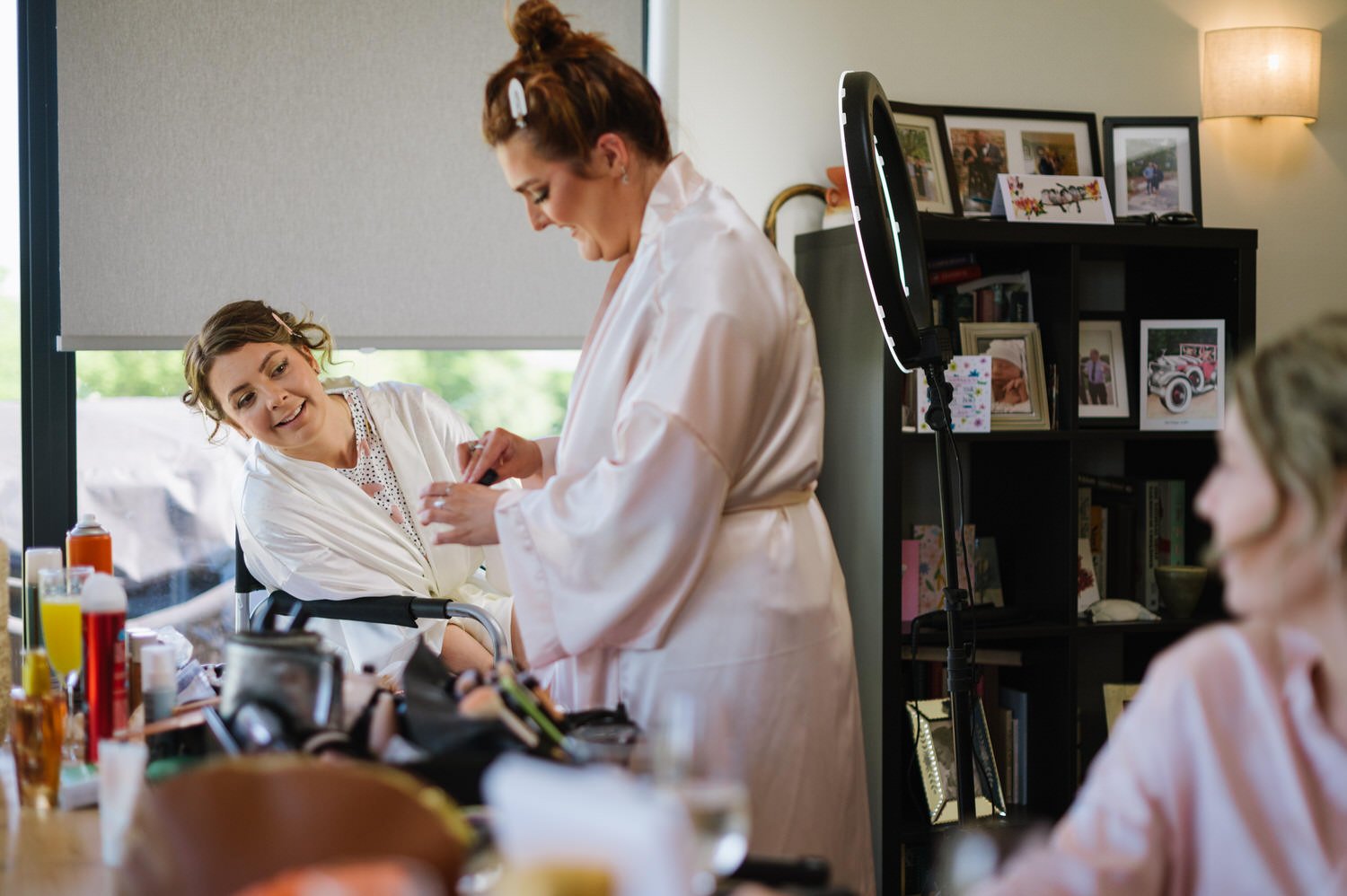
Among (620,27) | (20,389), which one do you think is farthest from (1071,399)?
(20,389)

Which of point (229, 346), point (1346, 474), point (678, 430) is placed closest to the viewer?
point (1346, 474)

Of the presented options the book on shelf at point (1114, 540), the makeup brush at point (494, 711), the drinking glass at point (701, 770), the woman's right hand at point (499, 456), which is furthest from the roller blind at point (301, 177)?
the drinking glass at point (701, 770)

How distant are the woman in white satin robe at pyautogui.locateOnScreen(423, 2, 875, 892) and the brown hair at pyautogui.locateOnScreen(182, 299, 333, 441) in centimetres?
106

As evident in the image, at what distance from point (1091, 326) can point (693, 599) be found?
78.0 inches

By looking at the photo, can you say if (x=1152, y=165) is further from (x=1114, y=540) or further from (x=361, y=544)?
(x=361, y=544)

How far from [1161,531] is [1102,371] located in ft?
1.47

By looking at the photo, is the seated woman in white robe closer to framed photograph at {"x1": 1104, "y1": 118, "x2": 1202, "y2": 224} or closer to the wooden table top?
the wooden table top

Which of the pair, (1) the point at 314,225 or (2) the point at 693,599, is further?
(1) the point at 314,225

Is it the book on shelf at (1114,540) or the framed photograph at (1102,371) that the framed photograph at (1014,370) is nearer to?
the framed photograph at (1102,371)

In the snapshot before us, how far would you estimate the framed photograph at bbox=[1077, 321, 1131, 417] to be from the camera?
3314 mm

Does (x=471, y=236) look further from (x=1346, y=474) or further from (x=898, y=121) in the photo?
(x=1346, y=474)

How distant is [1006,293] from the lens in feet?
10.8

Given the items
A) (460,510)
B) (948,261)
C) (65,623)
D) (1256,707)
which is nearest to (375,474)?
(460,510)

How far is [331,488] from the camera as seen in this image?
2736 millimetres
